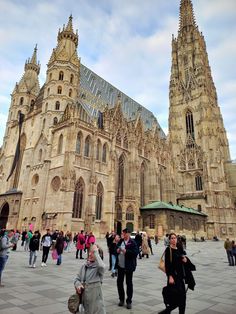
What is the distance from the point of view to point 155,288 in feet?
27.1

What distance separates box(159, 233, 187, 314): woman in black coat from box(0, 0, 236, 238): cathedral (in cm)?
2626

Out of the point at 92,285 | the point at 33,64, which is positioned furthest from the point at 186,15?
the point at 92,285

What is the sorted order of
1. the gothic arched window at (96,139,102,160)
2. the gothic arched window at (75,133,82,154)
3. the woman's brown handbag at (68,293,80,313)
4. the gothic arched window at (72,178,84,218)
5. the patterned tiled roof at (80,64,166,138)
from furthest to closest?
the patterned tiled roof at (80,64,166,138), the gothic arched window at (96,139,102,160), the gothic arched window at (75,133,82,154), the gothic arched window at (72,178,84,218), the woman's brown handbag at (68,293,80,313)

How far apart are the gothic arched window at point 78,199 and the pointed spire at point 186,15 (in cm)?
6804

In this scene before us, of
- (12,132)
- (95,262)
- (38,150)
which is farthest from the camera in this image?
(12,132)

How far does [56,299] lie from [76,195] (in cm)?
2613

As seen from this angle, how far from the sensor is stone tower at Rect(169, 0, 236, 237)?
178ft

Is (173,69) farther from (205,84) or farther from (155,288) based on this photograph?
(155,288)

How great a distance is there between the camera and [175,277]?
15.5 ft

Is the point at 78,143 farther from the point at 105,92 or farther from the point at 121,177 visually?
the point at 105,92

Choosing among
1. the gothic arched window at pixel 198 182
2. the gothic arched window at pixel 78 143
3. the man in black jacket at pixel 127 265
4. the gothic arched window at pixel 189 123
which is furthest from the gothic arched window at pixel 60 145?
the gothic arched window at pixel 189 123

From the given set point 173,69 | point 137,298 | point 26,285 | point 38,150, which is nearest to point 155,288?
point 137,298

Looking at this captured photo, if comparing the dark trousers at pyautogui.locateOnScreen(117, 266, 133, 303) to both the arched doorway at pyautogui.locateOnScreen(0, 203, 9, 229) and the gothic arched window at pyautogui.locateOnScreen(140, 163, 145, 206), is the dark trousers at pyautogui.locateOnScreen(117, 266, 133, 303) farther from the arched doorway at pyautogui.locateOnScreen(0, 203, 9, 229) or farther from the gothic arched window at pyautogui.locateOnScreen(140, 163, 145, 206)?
the gothic arched window at pyautogui.locateOnScreen(140, 163, 145, 206)

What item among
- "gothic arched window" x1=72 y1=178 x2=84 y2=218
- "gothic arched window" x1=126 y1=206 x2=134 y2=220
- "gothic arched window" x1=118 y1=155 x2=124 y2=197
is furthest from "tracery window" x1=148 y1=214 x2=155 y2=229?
"gothic arched window" x1=72 y1=178 x2=84 y2=218
